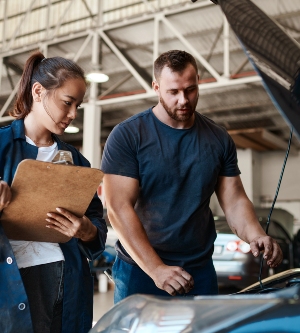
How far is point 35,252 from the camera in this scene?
1.52 m

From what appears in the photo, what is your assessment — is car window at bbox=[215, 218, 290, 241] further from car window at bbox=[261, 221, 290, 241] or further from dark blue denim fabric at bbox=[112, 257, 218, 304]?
dark blue denim fabric at bbox=[112, 257, 218, 304]

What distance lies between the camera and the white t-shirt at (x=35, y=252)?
1495 mm

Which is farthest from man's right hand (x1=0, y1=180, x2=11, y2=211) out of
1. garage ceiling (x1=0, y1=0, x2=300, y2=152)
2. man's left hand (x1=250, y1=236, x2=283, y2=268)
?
garage ceiling (x1=0, y1=0, x2=300, y2=152)

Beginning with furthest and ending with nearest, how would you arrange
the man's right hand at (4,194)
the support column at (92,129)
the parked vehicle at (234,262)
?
1. the support column at (92,129)
2. the parked vehicle at (234,262)
3. the man's right hand at (4,194)

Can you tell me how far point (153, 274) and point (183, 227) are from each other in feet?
1.31

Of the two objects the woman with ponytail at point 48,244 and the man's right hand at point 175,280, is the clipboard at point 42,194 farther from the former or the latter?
the man's right hand at point 175,280

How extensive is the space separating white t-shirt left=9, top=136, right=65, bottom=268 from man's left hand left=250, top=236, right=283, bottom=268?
0.72m

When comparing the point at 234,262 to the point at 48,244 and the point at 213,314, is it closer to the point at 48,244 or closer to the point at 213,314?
the point at 48,244

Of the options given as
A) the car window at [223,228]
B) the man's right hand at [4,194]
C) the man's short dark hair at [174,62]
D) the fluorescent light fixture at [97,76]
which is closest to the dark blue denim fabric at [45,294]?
the man's right hand at [4,194]

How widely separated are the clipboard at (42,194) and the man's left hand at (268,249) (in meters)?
0.71

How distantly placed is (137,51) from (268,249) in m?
7.28

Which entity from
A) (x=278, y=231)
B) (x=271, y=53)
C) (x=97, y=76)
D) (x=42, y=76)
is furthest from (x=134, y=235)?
(x=278, y=231)

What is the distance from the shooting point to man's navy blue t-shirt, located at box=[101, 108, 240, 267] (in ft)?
6.40

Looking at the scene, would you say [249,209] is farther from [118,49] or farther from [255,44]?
[118,49]
